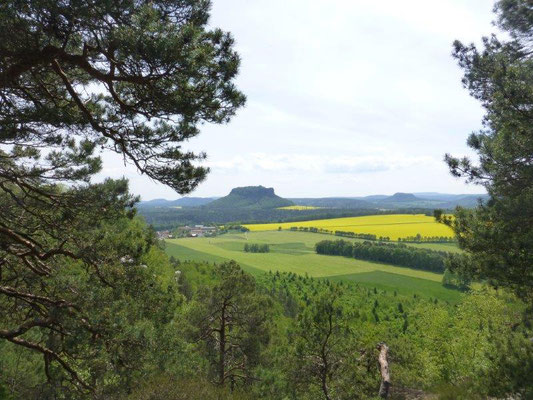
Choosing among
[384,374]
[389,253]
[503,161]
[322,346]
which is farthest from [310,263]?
[503,161]

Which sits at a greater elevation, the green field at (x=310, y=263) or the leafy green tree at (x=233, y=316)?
the leafy green tree at (x=233, y=316)

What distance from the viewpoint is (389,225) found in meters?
115

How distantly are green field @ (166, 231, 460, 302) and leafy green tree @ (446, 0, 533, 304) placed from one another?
54.7m

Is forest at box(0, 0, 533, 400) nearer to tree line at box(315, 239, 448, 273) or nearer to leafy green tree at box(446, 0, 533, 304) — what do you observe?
leafy green tree at box(446, 0, 533, 304)

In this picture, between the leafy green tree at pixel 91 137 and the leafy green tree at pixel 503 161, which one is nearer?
the leafy green tree at pixel 91 137

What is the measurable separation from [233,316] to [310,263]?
6502cm

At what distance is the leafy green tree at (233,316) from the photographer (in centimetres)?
1363

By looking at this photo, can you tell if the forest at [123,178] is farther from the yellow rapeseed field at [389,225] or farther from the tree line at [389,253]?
the yellow rapeseed field at [389,225]

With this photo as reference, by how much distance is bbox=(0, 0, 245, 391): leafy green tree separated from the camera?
4348 mm

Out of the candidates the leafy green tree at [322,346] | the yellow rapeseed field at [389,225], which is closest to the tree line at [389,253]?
the yellow rapeseed field at [389,225]

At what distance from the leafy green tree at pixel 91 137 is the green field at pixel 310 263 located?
59.1 meters

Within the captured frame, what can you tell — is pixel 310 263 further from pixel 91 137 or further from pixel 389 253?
pixel 91 137

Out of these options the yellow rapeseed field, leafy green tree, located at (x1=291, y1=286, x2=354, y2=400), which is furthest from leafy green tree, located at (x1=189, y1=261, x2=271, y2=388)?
the yellow rapeseed field

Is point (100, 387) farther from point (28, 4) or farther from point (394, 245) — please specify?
point (394, 245)
